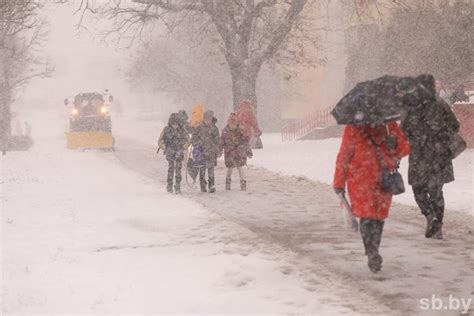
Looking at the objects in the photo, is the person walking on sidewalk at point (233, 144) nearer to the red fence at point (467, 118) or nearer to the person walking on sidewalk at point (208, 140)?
the person walking on sidewalk at point (208, 140)

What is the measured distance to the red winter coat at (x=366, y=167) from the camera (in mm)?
5934

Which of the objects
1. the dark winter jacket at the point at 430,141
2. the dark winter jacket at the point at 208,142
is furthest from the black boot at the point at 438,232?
the dark winter jacket at the point at 208,142

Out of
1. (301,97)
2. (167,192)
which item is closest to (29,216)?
(167,192)

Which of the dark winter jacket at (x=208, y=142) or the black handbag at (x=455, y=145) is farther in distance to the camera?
the dark winter jacket at (x=208, y=142)

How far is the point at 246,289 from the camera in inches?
226

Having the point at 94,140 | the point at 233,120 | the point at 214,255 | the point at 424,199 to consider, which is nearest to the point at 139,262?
the point at 214,255

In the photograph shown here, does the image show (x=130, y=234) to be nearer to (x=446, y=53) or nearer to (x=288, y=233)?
(x=288, y=233)

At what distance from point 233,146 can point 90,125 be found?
17533mm

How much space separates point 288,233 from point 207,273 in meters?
2.31

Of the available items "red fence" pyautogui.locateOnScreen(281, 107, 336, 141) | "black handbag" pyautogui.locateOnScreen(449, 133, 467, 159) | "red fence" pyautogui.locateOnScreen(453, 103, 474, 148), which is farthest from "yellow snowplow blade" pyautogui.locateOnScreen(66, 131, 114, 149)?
"black handbag" pyautogui.locateOnScreen(449, 133, 467, 159)

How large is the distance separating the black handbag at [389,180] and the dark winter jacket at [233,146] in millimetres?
6574

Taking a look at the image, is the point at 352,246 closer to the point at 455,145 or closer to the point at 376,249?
the point at 376,249

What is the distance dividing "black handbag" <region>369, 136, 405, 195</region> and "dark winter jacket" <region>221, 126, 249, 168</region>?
6574 mm

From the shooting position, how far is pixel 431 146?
7.41 metres
